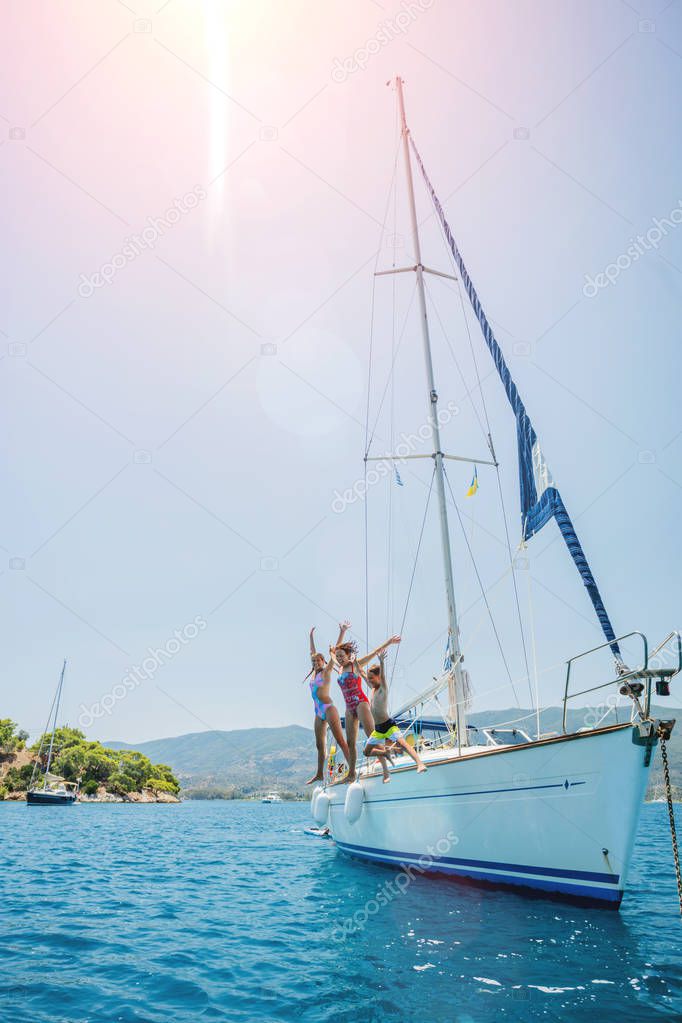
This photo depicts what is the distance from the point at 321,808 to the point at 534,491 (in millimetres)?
11115

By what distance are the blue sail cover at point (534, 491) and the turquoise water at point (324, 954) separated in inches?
156

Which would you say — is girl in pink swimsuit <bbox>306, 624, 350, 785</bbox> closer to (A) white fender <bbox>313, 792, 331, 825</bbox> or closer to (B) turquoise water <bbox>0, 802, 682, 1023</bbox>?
(B) turquoise water <bbox>0, 802, 682, 1023</bbox>

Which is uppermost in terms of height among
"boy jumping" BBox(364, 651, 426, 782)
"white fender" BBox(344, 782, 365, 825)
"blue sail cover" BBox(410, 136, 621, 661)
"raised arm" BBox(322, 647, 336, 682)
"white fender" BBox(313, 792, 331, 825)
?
"blue sail cover" BBox(410, 136, 621, 661)

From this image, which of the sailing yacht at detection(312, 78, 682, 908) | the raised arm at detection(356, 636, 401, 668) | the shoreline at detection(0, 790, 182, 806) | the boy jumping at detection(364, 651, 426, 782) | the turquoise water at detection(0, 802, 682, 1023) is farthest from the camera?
the shoreline at detection(0, 790, 182, 806)

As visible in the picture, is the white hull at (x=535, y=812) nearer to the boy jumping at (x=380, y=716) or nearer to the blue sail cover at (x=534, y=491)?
the boy jumping at (x=380, y=716)

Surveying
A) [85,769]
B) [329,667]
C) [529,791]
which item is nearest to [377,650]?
[329,667]

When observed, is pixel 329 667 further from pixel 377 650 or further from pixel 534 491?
pixel 534 491

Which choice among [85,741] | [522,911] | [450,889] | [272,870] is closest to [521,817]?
[522,911]

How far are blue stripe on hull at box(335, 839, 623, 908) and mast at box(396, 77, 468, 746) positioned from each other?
2165mm

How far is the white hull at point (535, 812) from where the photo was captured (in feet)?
26.7

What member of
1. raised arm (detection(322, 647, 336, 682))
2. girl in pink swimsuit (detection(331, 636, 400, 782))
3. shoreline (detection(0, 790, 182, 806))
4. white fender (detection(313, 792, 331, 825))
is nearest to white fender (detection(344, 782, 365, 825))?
girl in pink swimsuit (detection(331, 636, 400, 782))

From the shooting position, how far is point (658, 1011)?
521cm

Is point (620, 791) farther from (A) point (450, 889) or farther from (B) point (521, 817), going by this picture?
(A) point (450, 889)

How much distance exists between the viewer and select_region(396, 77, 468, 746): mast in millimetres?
12133
